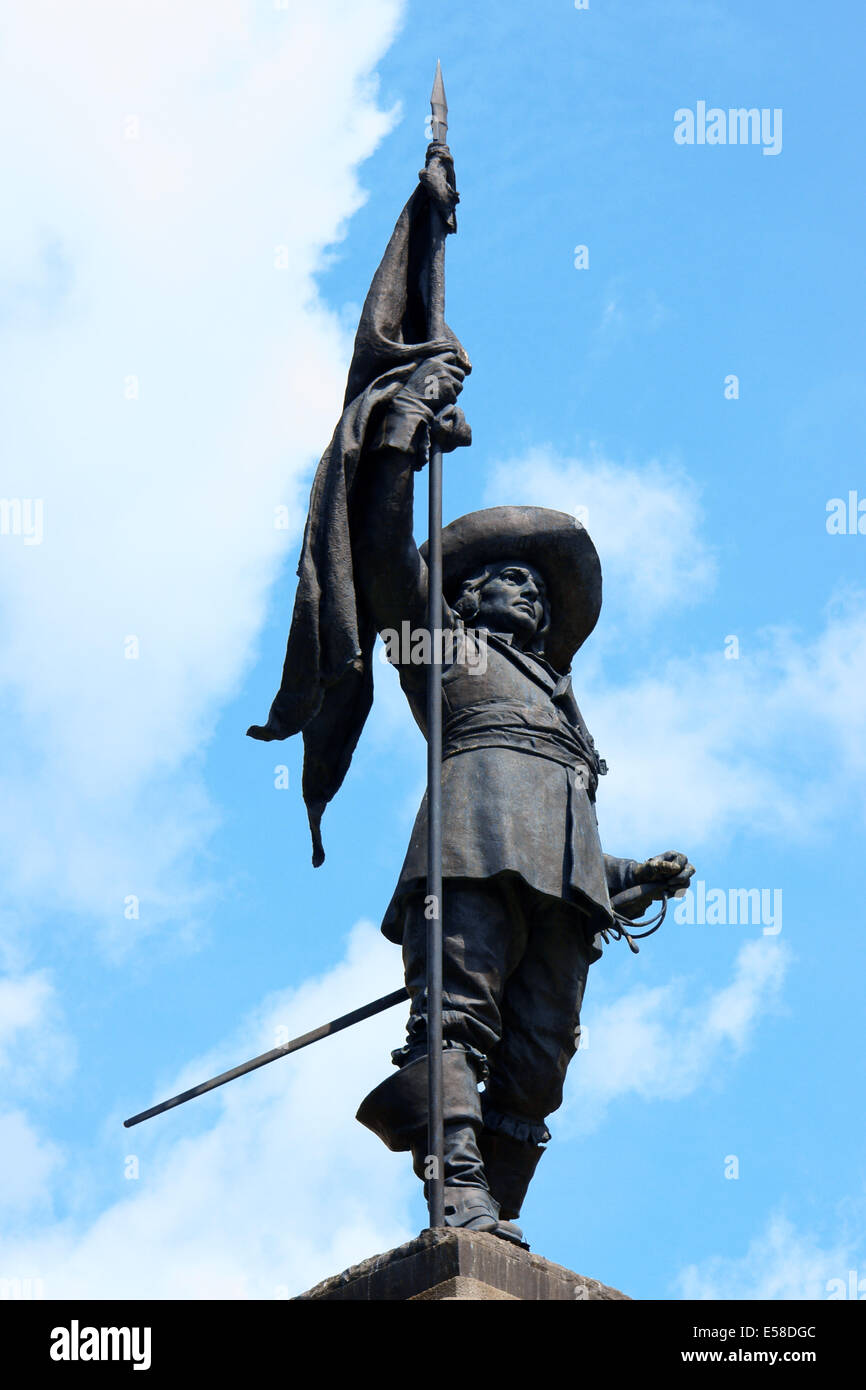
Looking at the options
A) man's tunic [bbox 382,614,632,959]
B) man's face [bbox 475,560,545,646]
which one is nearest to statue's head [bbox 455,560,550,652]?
man's face [bbox 475,560,545,646]

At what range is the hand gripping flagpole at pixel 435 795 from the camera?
28.2 ft

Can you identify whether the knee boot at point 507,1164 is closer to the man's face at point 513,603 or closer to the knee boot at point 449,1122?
the knee boot at point 449,1122

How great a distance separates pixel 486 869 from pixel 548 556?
6.06 ft

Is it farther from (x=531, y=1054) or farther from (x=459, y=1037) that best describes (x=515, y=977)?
(x=459, y=1037)

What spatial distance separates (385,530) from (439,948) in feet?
5.97

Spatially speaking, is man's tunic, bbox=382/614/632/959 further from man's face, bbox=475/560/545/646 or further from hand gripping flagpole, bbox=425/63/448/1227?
hand gripping flagpole, bbox=425/63/448/1227

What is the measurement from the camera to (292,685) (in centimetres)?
983

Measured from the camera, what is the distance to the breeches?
9.32 metres

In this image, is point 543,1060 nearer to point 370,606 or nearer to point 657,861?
point 657,861

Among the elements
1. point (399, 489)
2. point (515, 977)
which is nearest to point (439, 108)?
point (399, 489)

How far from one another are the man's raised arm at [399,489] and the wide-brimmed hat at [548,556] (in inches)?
28.7

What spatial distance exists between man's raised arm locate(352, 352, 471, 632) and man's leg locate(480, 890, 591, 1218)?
4.58 feet

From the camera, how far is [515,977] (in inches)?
384
